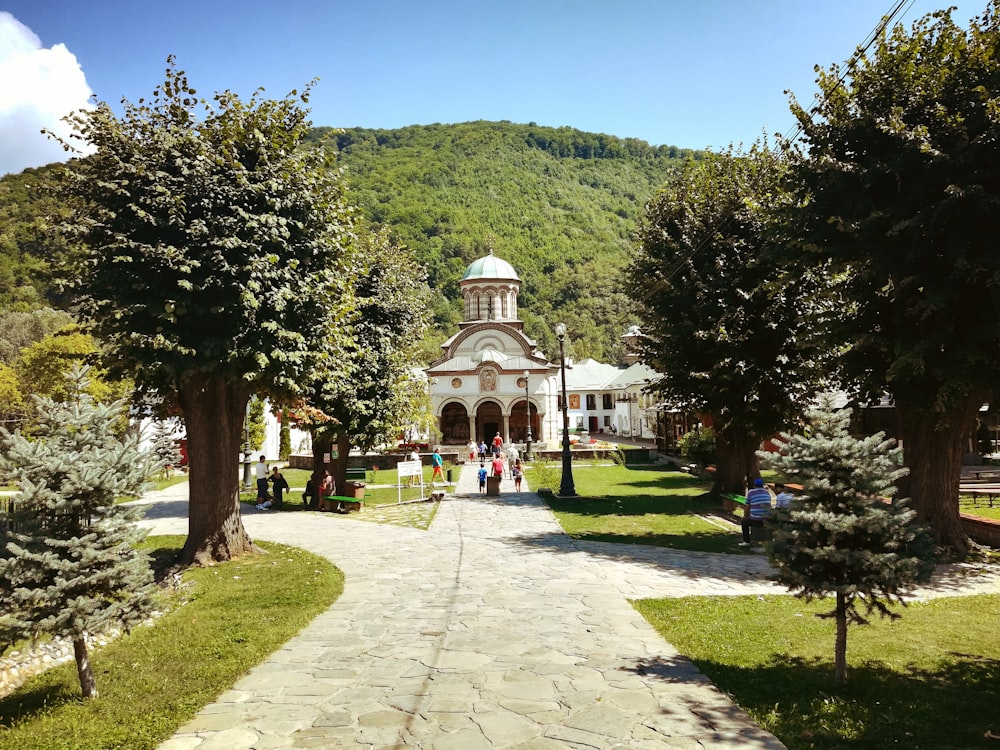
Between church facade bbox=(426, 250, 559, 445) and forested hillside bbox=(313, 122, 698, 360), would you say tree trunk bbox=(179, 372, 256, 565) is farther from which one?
forested hillside bbox=(313, 122, 698, 360)

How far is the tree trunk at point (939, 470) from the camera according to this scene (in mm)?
12172

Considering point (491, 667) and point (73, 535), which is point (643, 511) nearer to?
point (491, 667)

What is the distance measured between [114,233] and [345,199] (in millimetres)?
4019

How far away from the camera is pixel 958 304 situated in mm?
11109

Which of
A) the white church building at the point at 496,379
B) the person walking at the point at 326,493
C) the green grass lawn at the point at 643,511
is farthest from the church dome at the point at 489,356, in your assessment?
the person walking at the point at 326,493

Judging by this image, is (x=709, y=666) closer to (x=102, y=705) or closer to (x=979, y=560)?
(x=102, y=705)

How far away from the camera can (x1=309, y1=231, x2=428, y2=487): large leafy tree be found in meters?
19.2

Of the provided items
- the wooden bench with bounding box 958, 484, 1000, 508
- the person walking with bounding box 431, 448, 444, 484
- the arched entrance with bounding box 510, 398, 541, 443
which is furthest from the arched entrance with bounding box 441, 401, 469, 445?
the wooden bench with bounding box 958, 484, 1000, 508

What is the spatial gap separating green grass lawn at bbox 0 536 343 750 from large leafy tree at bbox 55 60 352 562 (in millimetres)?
2711

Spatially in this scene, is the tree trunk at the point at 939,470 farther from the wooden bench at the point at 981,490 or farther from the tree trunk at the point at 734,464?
the tree trunk at the point at 734,464

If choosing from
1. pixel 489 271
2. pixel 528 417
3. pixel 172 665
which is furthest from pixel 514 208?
pixel 172 665

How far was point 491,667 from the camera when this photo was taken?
6449 millimetres

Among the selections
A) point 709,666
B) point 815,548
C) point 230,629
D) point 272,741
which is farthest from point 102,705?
point 815,548

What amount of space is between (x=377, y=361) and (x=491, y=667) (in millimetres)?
14152
